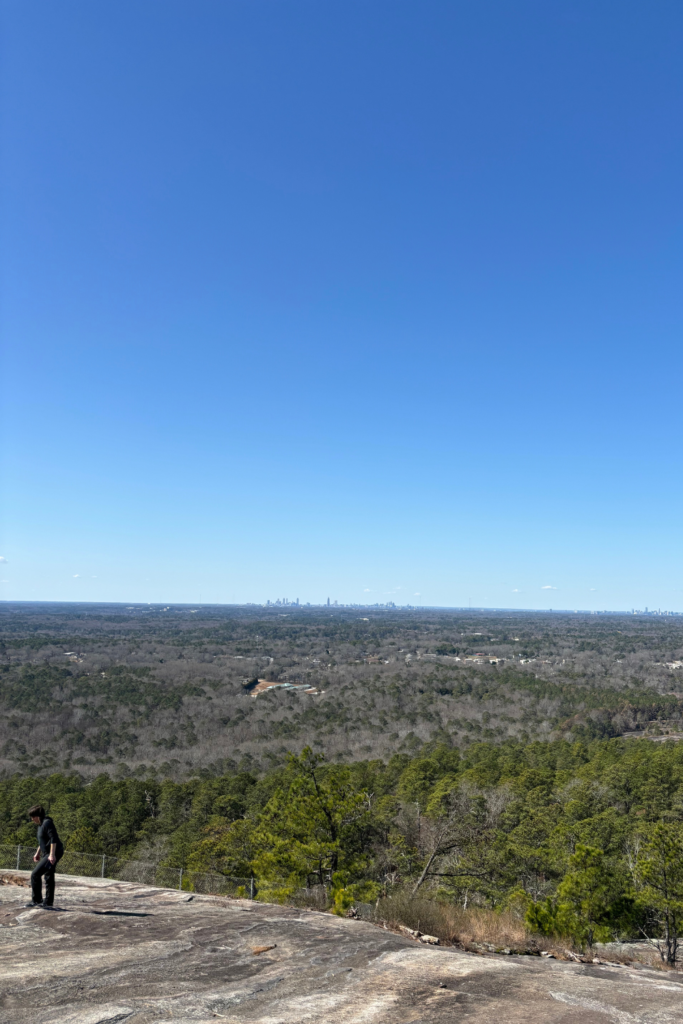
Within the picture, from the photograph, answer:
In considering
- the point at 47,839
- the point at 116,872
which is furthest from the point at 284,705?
the point at 47,839

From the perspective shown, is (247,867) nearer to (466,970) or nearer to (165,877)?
(165,877)

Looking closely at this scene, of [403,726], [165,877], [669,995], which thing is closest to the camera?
[669,995]

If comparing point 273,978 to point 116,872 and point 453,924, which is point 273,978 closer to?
point 453,924

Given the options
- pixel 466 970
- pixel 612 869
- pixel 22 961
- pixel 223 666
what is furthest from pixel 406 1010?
pixel 223 666

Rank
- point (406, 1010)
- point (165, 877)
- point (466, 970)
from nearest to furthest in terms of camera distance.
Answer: point (406, 1010), point (466, 970), point (165, 877)

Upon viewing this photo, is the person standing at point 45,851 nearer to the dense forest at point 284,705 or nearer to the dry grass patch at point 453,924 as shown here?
the dry grass patch at point 453,924

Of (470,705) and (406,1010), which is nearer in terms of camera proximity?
(406,1010)

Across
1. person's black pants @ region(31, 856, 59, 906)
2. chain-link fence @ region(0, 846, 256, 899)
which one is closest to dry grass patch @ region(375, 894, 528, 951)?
chain-link fence @ region(0, 846, 256, 899)

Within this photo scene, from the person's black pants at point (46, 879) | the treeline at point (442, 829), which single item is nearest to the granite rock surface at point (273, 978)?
the person's black pants at point (46, 879)
